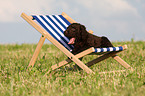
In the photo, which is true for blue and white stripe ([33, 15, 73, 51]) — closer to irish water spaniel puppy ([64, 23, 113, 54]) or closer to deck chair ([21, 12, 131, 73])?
deck chair ([21, 12, 131, 73])

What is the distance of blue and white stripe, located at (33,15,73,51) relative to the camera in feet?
14.8

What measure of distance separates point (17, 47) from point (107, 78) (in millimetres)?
6432

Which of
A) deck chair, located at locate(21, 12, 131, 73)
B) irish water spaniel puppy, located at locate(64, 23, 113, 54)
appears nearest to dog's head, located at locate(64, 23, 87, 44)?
→ irish water spaniel puppy, located at locate(64, 23, 113, 54)

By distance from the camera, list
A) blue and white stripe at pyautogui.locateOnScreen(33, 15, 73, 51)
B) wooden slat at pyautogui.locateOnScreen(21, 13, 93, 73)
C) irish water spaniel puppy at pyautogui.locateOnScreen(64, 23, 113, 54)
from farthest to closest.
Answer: blue and white stripe at pyautogui.locateOnScreen(33, 15, 73, 51)
irish water spaniel puppy at pyautogui.locateOnScreen(64, 23, 113, 54)
wooden slat at pyautogui.locateOnScreen(21, 13, 93, 73)

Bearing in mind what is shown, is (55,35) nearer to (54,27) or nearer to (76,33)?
(54,27)

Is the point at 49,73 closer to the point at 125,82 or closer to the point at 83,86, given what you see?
the point at 83,86

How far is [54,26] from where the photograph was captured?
466 cm

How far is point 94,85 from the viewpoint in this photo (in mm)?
3465

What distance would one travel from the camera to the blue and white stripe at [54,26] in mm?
4516

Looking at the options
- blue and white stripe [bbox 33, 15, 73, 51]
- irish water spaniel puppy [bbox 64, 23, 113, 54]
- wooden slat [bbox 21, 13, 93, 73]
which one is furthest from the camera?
blue and white stripe [bbox 33, 15, 73, 51]

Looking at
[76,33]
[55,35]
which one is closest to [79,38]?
[76,33]

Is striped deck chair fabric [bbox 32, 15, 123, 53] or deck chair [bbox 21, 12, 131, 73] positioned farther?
striped deck chair fabric [bbox 32, 15, 123, 53]

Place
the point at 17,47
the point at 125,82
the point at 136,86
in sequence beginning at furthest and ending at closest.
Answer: the point at 17,47 < the point at 125,82 < the point at 136,86

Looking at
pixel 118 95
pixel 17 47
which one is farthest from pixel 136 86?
pixel 17 47
